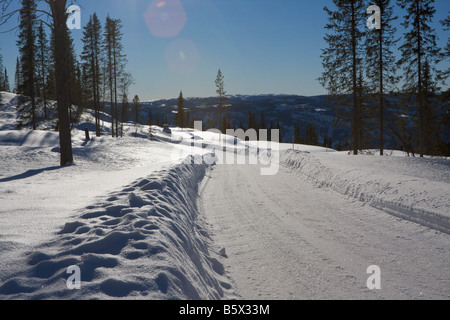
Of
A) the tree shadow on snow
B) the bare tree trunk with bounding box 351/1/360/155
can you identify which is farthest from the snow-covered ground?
the bare tree trunk with bounding box 351/1/360/155

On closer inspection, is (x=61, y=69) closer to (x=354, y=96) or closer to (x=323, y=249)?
(x=323, y=249)

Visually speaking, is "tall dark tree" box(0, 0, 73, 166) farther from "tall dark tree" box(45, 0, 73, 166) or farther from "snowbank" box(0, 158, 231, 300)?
"snowbank" box(0, 158, 231, 300)

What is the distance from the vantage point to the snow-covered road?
355 centimetres

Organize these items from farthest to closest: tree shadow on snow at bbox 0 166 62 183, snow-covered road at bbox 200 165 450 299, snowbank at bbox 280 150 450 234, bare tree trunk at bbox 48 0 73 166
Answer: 1. bare tree trunk at bbox 48 0 73 166
2. tree shadow on snow at bbox 0 166 62 183
3. snowbank at bbox 280 150 450 234
4. snow-covered road at bbox 200 165 450 299

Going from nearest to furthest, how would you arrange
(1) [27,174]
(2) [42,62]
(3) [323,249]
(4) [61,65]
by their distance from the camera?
(3) [323,249] < (1) [27,174] < (4) [61,65] < (2) [42,62]

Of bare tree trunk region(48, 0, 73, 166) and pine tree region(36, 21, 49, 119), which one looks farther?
pine tree region(36, 21, 49, 119)

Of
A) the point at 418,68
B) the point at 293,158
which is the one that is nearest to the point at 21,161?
the point at 293,158

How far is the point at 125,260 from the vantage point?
306cm

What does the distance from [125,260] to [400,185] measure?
7989 millimetres

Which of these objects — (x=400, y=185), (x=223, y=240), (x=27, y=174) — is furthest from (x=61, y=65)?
(x=400, y=185)

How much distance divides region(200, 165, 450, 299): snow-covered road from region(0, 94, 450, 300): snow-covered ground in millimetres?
21

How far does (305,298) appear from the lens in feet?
11.0

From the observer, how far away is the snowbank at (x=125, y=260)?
8.16ft
